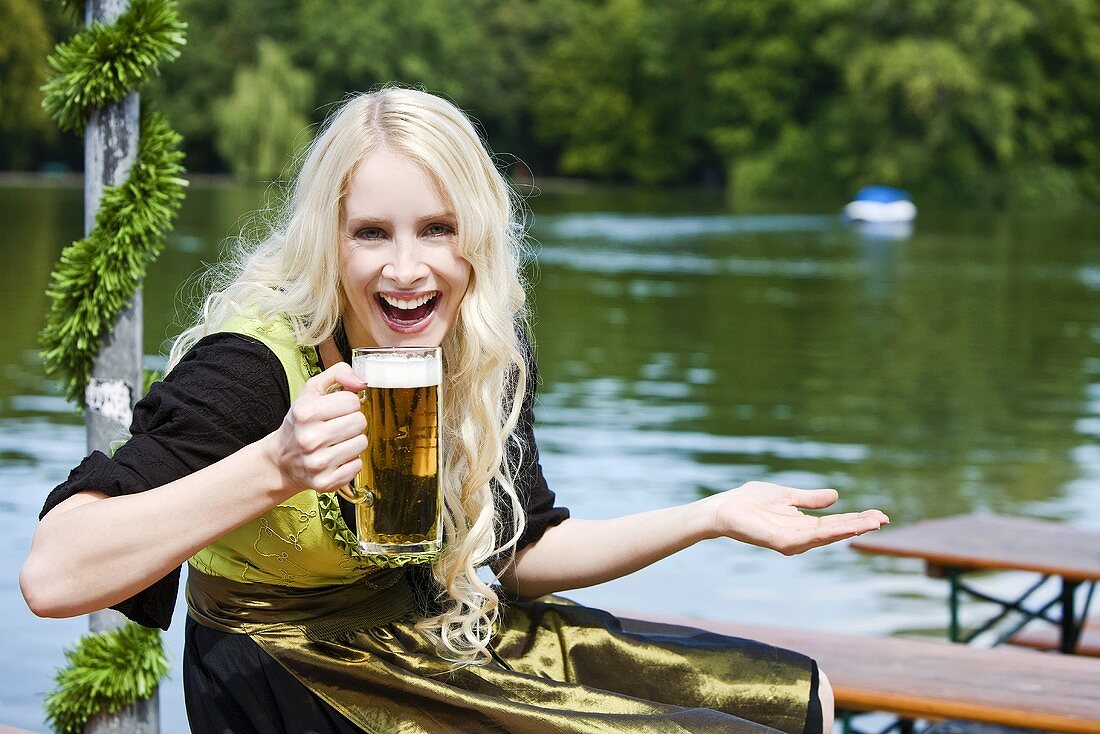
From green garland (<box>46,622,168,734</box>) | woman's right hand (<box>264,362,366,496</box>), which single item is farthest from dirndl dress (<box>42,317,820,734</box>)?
green garland (<box>46,622,168,734</box>)

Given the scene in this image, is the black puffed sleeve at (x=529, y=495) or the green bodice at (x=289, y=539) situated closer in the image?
the green bodice at (x=289, y=539)

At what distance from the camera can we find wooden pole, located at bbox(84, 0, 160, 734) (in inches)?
118

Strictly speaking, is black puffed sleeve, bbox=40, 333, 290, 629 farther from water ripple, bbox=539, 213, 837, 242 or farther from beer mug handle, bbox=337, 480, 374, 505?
water ripple, bbox=539, 213, 837, 242

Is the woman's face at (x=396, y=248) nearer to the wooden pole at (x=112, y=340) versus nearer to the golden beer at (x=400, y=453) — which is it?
the golden beer at (x=400, y=453)

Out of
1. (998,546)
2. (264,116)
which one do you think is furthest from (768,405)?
(264,116)

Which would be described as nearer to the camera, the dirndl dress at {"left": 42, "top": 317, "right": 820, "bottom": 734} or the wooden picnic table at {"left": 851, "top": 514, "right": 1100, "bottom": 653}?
the dirndl dress at {"left": 42, "top": 317, "right": 820, "bottom": 734}

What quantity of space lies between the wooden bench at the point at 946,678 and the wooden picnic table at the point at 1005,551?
3.10 ft

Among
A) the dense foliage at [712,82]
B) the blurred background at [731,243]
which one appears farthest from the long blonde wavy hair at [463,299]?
the dense foliage at [712,82]

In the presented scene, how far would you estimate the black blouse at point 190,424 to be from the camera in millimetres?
1918

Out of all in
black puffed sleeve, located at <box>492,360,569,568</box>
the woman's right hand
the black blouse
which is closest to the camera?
the woman's right hand

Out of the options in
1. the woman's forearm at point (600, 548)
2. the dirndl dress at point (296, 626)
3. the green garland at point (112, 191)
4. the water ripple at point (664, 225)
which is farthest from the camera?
the water ripple at point (664, 225)

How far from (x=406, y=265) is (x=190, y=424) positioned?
0.40 m

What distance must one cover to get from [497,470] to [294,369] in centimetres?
42

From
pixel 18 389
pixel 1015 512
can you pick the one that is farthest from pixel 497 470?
pixel 18 389
